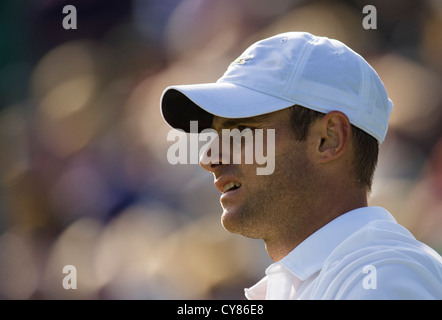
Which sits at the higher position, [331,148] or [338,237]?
[331,148]

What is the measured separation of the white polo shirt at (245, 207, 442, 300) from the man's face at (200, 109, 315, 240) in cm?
8

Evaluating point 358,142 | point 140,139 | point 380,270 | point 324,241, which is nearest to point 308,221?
point 324,241

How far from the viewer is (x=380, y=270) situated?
926 millimetres

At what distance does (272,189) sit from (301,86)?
0.20m

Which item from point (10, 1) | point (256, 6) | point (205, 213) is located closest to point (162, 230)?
point (205, 213)

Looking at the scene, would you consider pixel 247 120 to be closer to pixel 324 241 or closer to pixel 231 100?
pixel 231 100

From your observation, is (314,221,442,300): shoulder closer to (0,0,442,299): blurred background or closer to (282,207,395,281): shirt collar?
(282,207,395,281): shirt collar

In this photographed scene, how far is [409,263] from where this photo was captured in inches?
37.1

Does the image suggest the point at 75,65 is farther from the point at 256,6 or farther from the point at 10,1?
the point at 256,6

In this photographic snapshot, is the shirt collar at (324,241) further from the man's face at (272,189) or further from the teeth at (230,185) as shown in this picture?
the teeth at (230,185)

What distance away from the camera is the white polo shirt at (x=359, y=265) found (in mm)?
914

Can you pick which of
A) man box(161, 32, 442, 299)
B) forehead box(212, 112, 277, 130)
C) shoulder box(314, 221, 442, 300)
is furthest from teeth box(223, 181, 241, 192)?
shoulder box(314, 221, 442, 300)

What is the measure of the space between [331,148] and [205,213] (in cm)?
162

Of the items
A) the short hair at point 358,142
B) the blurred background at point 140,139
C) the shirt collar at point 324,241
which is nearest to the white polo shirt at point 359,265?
the shirt collar at point 324,241
